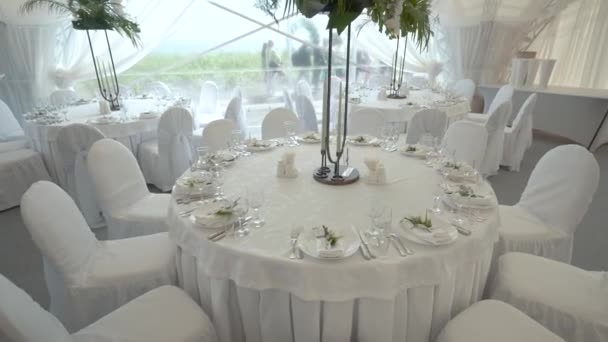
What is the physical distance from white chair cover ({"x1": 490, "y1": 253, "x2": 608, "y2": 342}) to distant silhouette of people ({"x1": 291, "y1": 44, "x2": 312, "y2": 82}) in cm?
601

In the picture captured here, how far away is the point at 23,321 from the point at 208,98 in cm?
527

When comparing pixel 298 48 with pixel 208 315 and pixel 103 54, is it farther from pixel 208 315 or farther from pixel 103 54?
pixel 208 315

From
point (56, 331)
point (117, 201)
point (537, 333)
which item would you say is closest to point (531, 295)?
point (537, 333)

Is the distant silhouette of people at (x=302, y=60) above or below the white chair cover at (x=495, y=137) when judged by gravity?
above

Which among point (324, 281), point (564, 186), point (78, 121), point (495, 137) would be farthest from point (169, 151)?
point (495, 137)

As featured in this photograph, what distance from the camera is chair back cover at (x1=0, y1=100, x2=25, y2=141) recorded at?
188 inches

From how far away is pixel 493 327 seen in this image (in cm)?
151

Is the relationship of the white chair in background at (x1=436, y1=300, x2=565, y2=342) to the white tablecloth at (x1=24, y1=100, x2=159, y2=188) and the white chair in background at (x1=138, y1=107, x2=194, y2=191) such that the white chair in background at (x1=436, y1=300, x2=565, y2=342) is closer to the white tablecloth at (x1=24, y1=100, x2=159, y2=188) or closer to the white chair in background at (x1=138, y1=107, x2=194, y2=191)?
the white chair in background at (x1=138, y1=107, x2=194, y2=191)

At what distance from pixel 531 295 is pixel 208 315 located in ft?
5.31

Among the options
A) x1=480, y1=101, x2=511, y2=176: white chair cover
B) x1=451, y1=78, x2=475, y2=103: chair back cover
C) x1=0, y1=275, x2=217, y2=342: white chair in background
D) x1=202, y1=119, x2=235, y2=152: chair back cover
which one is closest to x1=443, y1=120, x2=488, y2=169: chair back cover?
x1=480, y1=101, x2=511, y2=176: white chair cover

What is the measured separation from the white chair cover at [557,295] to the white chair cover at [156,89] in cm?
553

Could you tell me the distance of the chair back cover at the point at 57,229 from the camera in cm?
173

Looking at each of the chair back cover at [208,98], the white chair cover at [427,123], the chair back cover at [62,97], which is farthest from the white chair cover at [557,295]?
the chair back cover at [62,97]

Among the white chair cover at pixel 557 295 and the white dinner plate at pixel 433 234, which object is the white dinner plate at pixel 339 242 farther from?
the white chair cover at pixel 557 295
